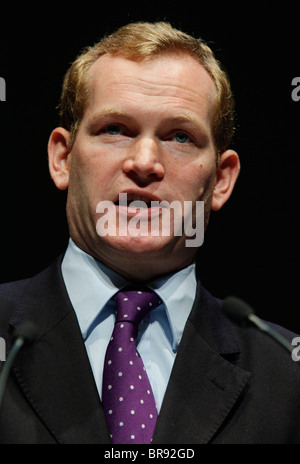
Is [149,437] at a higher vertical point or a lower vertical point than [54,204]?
lower

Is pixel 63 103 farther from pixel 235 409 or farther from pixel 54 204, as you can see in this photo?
pixel 235 409

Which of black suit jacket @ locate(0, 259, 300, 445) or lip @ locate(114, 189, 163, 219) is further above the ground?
lip @ locate(114, 189, 163, 219)

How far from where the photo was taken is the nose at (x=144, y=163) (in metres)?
1.85

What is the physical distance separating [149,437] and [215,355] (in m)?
0.30

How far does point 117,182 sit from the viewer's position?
187cm

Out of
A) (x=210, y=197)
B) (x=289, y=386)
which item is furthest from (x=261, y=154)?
(x=289, y=386)

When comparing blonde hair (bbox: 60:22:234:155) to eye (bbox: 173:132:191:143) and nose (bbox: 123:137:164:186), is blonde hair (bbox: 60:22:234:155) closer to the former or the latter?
eye (bbox: 173:132:191:143)

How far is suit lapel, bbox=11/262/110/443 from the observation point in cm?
162

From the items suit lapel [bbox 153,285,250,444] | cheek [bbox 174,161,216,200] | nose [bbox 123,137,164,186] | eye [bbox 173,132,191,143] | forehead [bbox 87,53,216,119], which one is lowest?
suit lapel [bbox 153,285,250,444]

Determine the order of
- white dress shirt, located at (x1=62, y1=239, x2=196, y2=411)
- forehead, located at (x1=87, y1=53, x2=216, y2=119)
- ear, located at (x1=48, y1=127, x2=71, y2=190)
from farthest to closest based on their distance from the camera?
1. ear, located at (x1=48, y1=127, x2=71, y2=190)
2. forehead, located at (x1=87, y1=53, x2=216, y2=119)
3. white dress shirt, located at (x1=62, y1=239, x2=196, y2=411)

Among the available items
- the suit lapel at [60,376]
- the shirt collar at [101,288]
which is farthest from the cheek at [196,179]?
the suit lapel at [60,376]

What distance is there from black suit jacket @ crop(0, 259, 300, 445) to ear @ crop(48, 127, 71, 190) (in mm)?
252

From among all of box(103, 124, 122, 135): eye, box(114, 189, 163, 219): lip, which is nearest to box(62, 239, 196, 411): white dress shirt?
box(114, 189, 163, 219): lip

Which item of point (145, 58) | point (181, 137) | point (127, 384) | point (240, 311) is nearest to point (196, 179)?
point (181, 137)
